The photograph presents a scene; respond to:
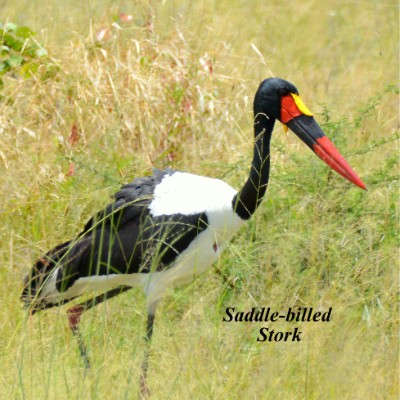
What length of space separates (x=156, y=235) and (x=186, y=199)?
21 centimetres

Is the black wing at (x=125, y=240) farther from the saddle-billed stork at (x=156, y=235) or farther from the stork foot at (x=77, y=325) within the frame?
the stork foot at (x=77, y=325)

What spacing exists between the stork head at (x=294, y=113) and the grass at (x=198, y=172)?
26 cm

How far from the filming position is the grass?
13.5 feet

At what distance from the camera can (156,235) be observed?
15.9 ft

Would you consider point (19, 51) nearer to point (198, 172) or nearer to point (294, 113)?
point (198, 172)

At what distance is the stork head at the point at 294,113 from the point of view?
5.02 metres

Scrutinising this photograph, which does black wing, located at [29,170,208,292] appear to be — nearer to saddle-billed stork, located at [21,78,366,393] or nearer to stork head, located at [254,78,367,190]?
saddle-billed stork, located at [21,78,366,393]

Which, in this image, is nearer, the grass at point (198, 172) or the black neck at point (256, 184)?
the grass at point (198, 172)

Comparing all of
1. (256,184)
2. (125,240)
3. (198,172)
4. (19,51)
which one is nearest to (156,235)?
(125,240)

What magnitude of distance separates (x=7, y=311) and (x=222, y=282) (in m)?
0.96

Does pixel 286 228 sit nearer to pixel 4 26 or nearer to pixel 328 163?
pixel 328 163

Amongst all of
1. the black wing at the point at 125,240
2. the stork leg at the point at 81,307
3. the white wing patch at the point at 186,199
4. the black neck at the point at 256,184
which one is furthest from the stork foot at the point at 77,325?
the black neck at the point at 256,184

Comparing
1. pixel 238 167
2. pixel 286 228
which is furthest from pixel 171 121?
pixel 286 228

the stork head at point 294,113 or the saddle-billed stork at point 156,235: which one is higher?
the stork head at point 294,113
